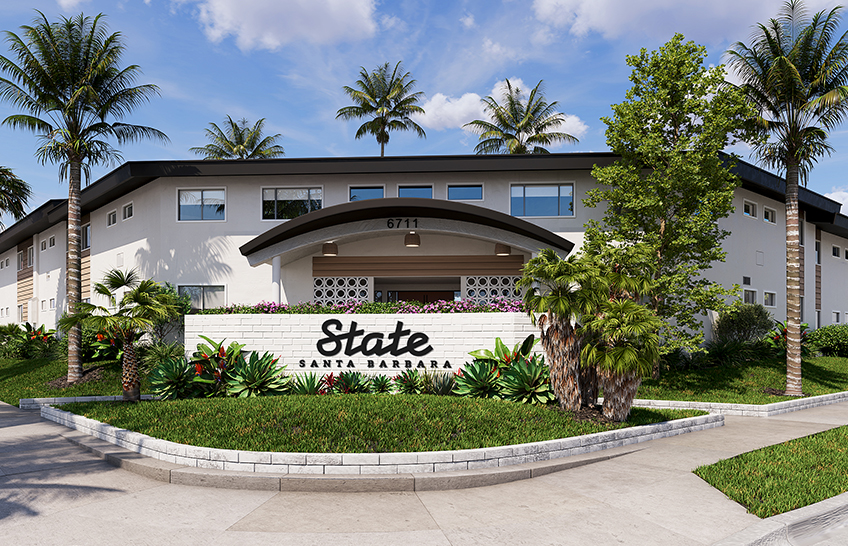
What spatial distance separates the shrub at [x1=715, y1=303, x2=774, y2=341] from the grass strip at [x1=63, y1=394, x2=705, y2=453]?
10.7 meters

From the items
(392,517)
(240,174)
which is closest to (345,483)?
(392,517)

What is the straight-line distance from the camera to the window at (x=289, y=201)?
59.5 ft

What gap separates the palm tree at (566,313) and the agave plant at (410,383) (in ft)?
9.99

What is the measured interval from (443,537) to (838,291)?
31.8m

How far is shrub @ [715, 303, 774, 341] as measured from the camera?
18188 millimetres

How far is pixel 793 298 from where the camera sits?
14867 mm

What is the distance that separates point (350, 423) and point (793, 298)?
1399 cm

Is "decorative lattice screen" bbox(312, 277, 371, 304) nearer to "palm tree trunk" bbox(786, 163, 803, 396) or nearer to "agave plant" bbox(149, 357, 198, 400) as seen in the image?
"agave plant" bbox(149, 357, 198, 400)

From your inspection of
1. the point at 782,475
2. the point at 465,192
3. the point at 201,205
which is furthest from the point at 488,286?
the point at 782,475

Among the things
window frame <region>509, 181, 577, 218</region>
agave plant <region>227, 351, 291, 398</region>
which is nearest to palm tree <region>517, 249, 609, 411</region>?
agave plant <region>227, 351, 291, 398</region>

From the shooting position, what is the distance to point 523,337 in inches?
473

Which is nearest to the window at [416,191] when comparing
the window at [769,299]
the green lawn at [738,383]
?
the green lawn at [738,383]

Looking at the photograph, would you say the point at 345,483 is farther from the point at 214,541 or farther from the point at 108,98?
the point at 108,98

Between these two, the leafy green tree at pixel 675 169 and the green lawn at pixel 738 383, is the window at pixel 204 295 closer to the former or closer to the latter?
the leafy green tree at pixel 675 169
